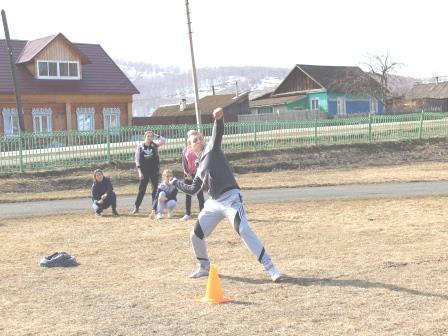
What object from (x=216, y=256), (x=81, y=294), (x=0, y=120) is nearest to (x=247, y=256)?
(x=216, y=256)

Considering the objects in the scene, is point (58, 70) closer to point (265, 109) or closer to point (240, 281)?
point (265, 109)

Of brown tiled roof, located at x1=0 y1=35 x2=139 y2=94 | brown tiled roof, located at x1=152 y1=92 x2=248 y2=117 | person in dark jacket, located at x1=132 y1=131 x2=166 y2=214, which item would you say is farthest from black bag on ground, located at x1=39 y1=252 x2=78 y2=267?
brown tiled roof, located at x1=152 y1=92 x2=248 y2=117

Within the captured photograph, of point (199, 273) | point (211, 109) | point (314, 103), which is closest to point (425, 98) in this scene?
point (314, 103)

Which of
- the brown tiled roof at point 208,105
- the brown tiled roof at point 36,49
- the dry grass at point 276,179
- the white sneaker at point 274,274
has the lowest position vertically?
the dry grass at point 276,179

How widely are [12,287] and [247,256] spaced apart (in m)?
2.99

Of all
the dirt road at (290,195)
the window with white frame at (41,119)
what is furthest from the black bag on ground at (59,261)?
the window with white frame at (41,119)

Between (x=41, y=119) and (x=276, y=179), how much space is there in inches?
996

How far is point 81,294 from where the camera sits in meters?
6.67

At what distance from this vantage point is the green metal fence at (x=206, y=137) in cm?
2195

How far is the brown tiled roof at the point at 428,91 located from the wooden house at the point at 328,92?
12.6 meters

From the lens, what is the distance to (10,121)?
4047 centimetres

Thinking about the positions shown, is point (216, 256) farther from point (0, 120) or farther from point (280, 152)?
point (0, 120)

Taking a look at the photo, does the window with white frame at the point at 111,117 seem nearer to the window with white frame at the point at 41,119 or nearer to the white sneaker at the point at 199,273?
the window with white frame at the point at 41,119

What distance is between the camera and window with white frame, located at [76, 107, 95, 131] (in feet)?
143
